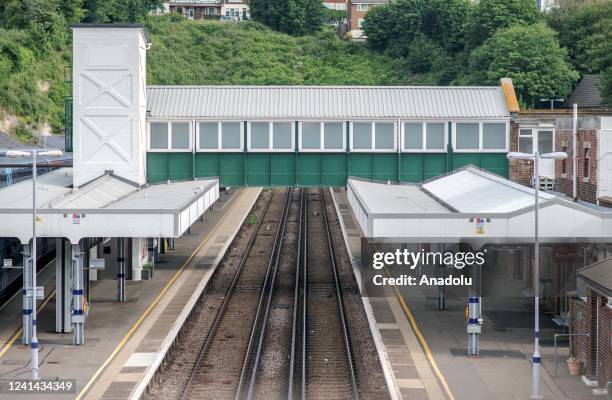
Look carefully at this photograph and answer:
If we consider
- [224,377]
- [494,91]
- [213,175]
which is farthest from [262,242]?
[224,377]

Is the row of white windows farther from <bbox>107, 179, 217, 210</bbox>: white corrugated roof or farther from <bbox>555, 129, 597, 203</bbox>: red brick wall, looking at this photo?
<bbox>555, 129, 597, 203</bbox>: red brick wall

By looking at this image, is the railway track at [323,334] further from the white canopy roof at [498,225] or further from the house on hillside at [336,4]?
the house on hillside at [336,4]

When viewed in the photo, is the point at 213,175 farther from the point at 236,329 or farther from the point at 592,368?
the point at 592,368

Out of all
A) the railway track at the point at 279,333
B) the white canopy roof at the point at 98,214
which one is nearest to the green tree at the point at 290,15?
the railway track at the point at 279,333

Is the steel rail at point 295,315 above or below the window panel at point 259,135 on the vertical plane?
below

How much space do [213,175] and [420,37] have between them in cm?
8096

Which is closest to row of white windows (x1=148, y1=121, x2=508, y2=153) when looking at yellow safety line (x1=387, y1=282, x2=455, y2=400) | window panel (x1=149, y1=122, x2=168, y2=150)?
window panel (x1=149, y1=122, x2=168, y2=150)

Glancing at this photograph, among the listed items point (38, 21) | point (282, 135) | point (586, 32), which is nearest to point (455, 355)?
point (282, 135)

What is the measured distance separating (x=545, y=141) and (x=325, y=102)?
10765 millimetres

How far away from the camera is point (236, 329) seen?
39.2m

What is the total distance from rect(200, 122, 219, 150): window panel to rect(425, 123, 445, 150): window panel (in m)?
9.97

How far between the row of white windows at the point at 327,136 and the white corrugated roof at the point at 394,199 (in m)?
2.64

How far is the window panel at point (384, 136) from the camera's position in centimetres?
5244

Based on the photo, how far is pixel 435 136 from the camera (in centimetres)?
5275
